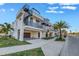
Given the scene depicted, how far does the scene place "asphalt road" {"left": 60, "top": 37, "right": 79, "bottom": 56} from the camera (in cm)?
590

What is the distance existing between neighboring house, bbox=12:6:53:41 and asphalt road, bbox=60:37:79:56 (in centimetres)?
51


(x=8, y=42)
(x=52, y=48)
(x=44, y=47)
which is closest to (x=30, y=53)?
(x=44, y=47)

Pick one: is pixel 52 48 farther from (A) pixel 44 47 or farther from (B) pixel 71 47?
(B) pixel 71 47

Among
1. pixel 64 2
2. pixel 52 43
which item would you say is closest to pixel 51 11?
pixel 64 2

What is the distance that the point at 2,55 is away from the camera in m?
5.84

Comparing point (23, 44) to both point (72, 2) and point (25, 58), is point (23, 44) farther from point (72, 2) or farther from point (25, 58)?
point (72, 2)

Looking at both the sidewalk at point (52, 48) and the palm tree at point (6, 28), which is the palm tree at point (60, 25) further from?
the palm tree at point (6, 28)

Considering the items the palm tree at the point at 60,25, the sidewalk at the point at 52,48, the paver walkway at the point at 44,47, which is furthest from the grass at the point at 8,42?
the palm tree at the point at 60,25

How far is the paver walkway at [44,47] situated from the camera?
5.97 metres

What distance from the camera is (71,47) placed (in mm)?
6027

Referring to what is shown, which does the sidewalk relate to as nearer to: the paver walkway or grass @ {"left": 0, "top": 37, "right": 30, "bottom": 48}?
the paver walkway

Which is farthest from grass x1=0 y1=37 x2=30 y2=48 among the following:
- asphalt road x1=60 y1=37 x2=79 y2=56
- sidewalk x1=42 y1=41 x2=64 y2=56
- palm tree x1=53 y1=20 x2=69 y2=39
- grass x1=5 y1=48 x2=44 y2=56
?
asphalt road x1=60 y1=37 x2=79 y2=56

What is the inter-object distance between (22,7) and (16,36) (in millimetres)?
767

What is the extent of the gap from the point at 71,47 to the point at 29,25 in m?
1.15
